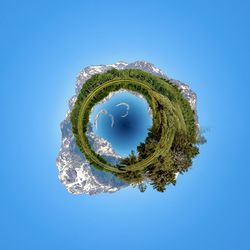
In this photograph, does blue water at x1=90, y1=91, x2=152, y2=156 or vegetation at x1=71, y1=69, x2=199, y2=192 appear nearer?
vegetation at x1=71, y1=69, x2=199, y2=192

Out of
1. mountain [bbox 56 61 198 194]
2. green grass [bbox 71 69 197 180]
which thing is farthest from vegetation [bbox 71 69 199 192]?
mountain [bbox 56 61 198 194]

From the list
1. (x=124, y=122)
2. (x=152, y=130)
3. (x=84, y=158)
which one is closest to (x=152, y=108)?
(x=152, y=130)

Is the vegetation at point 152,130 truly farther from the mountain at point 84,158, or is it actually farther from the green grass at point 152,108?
the mountain at point 84,158

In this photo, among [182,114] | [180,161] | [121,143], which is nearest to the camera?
[180,161]

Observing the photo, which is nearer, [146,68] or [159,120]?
[159,120]

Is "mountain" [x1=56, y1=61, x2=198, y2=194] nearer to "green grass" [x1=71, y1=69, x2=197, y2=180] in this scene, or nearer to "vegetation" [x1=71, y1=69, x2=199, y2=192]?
"green grass" [x1=71, y1=69, x2=197, y2=180]

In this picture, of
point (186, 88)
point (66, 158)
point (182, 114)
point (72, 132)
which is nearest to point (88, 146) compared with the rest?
point (72, 132)

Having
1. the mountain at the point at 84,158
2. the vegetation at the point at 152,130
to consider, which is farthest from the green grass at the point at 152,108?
the mountain at the point at 84,158

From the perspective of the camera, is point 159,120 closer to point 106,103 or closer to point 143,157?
point 143,157
